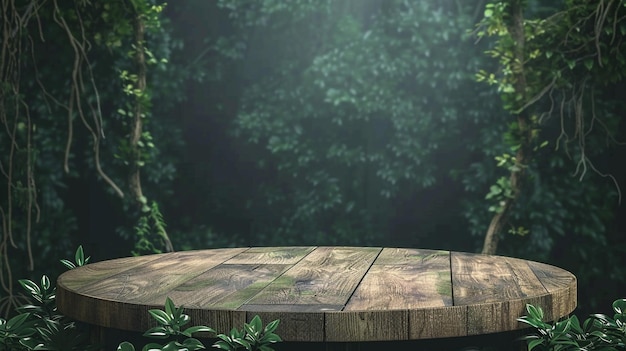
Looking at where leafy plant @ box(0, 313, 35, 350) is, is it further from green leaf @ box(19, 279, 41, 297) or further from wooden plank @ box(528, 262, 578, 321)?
wooden plank @ box(528, 262, 578, 321)

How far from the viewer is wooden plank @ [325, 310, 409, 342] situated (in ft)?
5.05

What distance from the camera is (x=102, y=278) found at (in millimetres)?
2027

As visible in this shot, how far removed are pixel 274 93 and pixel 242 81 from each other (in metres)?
0.24

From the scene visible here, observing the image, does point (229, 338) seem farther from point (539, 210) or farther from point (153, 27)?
point (539, 210)

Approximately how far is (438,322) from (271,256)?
101cm

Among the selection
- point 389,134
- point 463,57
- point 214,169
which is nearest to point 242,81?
point 214,169

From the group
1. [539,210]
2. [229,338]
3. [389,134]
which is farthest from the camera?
[389,134]

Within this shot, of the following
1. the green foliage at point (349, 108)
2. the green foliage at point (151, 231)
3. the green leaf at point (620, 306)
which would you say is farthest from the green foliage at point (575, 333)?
the green foliage at point (349, 108)

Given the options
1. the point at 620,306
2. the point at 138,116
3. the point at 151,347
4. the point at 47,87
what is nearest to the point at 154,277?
the point at 151,347

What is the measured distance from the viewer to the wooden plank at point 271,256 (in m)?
2.39

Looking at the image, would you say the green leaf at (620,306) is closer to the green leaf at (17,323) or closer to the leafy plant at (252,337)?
the leafy plant at (252,337)

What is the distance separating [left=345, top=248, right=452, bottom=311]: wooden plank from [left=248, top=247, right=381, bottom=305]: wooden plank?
0.11 feet

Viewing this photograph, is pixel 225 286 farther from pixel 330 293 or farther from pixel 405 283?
pixel 405 283

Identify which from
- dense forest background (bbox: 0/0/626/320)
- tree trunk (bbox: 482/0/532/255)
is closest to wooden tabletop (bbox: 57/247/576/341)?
tree trunk (bbox: 482/0/532/255)
